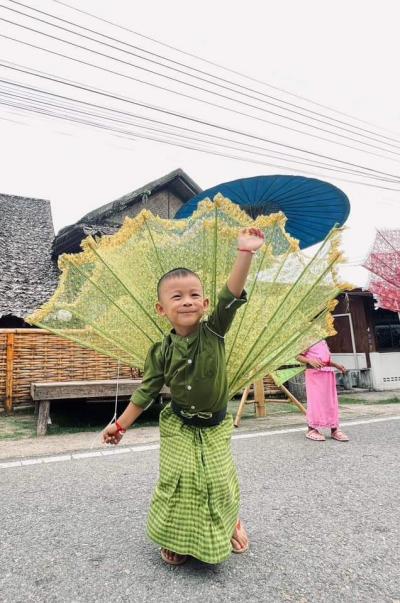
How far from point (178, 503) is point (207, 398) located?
52 centimetres

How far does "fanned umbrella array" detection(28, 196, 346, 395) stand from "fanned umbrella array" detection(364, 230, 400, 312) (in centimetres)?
889

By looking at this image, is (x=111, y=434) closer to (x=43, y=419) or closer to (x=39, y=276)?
(x=43, y=419)

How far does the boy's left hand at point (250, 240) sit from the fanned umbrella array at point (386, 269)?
31.2ft

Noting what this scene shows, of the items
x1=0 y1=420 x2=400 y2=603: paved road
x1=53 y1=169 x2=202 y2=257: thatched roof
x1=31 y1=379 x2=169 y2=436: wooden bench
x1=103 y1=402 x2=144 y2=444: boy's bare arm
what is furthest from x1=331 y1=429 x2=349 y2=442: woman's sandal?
x1=53 y1=169 x2=202 y2=257: thatched roof

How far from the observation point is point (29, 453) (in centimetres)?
421

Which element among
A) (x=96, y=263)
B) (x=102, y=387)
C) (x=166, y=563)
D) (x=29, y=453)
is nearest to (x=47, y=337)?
(x=102, y=387)

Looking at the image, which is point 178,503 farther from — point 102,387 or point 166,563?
point 102,387

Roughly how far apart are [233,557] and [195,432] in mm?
669

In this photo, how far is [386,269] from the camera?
33.1ft

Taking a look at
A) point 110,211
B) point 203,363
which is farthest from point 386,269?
point 203,363

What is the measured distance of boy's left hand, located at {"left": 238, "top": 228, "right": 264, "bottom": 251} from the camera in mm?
1590

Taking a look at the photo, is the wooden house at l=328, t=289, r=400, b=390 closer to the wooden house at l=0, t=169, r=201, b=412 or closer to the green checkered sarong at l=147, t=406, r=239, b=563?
the wooden house at l=0, t=169, r=201, b=412

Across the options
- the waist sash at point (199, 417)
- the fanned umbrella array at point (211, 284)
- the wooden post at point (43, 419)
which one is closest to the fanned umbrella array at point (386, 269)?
the wooden post at point (43, 419)

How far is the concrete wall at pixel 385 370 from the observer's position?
38.7ft
